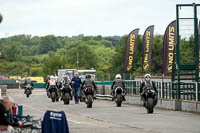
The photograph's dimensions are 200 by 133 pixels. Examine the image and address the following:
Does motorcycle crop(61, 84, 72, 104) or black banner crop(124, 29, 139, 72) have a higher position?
black banner crop(124, 29, 139, 72)

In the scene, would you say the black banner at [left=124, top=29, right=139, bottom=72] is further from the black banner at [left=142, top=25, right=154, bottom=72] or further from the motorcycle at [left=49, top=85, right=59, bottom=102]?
the motorcycle at [left=49, top=85, right=59, bottom=102]

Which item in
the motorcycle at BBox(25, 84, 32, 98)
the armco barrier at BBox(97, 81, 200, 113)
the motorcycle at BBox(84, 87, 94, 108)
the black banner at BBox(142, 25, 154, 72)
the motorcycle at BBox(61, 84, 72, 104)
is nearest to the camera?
the armco barrier at BBox(97, 81, 200, 113)

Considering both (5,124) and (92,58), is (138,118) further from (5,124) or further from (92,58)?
(92,58)

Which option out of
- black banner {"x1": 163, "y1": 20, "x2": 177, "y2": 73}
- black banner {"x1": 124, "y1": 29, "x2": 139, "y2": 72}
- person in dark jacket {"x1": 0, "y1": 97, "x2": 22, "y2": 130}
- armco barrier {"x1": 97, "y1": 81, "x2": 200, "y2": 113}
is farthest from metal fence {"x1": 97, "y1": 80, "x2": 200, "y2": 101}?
person in dark jacket {"x1": 0, "y1": 97, "x2": 22, "y2": 130}

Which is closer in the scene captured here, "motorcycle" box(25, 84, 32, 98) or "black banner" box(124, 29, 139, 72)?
"black banner" box(124, 29, 139, 72)

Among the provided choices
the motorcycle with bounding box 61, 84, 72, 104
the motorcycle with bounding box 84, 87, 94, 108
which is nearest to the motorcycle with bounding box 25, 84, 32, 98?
the motorcycle with bounding box 61, 84, 72, 104

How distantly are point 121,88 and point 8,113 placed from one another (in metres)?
21.0

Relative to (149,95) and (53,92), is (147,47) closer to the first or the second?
(53,92)

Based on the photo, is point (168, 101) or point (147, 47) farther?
point (147, 47)

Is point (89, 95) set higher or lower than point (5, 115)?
higher

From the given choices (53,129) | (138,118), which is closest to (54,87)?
(138,118)

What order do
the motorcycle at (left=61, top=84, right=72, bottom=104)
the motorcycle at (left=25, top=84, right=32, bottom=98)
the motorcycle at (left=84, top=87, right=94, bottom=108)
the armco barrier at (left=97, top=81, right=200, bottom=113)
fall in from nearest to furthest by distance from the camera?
the armco barrier at (left=97, top=81, right=200, bottom=113) < the motorcycle at (left=84, top=87, right=94, bottom=108) < the motorcycle at (left=61, top=84, right=72, bottom=104) < the motorcycle at (left=25, top=84, right=32, bottom=98)

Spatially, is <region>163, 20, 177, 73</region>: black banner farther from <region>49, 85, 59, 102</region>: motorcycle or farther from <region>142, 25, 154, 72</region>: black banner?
<region>49, 85, 59, 102</region>: motorcycle

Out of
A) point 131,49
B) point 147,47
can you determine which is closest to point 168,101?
point 147,47
